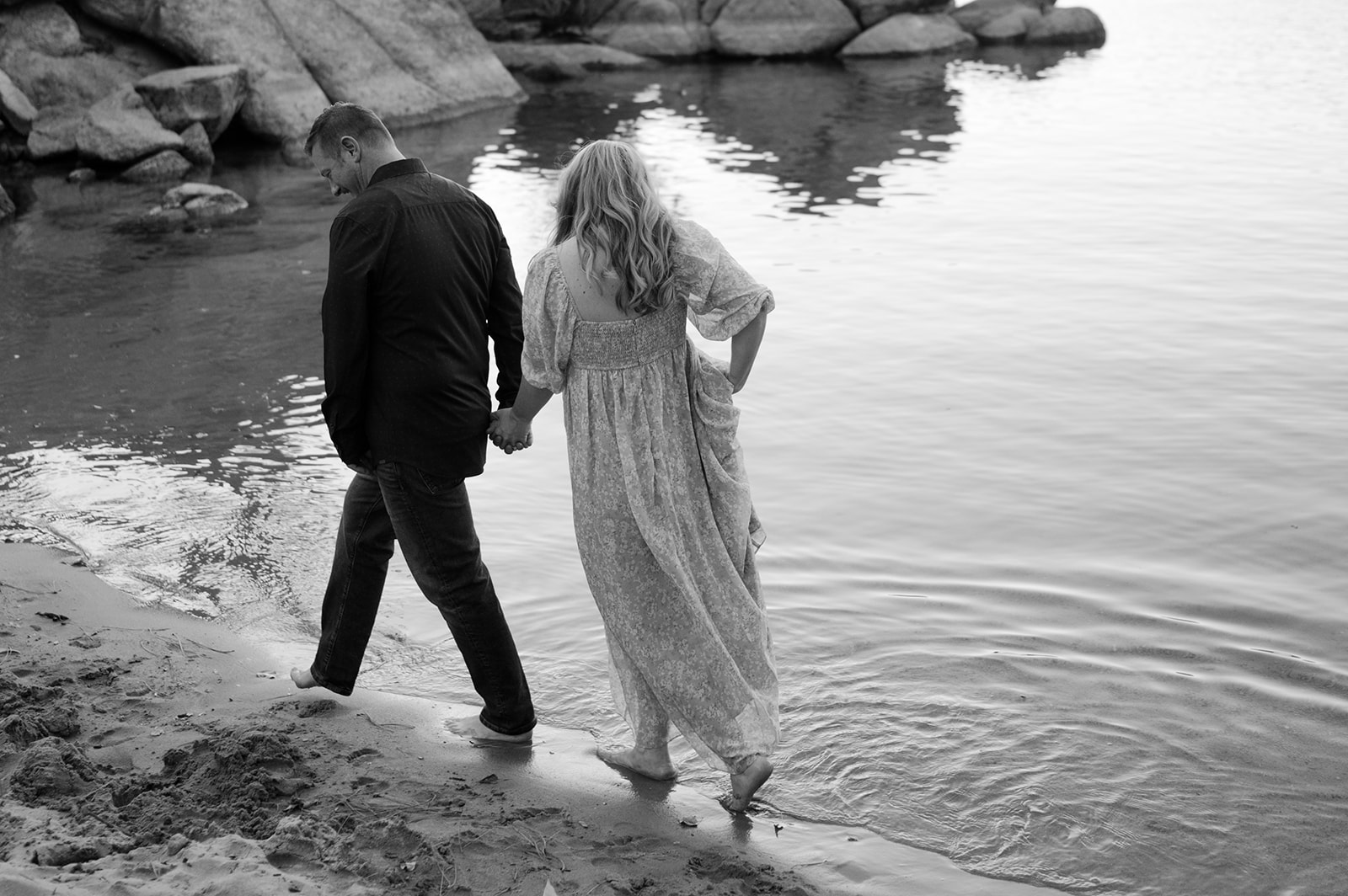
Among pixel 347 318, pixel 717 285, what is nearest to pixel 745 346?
pixel 717 285

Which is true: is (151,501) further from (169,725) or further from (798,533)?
(798,533)

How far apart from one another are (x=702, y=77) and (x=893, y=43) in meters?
4.60

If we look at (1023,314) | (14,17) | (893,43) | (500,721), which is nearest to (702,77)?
(893,43)

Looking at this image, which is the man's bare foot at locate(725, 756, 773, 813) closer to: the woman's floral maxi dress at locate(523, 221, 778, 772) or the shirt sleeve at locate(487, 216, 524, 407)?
the woman's floral maxi dress at locate(523, 221, 778, 772)

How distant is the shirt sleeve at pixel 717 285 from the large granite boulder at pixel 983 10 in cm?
2861

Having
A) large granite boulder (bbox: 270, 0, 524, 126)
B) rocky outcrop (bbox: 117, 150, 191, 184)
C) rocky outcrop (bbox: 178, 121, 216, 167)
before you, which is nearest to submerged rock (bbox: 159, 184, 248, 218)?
rocky outcrop (bbox: 117, 150, 191, 184)

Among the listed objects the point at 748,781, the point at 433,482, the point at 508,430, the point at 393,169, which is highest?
the point at 393,169

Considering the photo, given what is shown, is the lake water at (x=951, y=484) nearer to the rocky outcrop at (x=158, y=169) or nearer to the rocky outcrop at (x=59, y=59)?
the rocky outcrop at (x=158, y=169)

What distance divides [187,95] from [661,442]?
617 inches

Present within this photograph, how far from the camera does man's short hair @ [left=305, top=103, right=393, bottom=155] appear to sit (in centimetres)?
397

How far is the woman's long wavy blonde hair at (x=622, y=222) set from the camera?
11.8 ft

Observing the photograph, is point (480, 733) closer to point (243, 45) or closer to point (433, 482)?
point (433, 482)

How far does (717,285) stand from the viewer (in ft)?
12.1

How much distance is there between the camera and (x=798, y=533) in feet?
20.5
